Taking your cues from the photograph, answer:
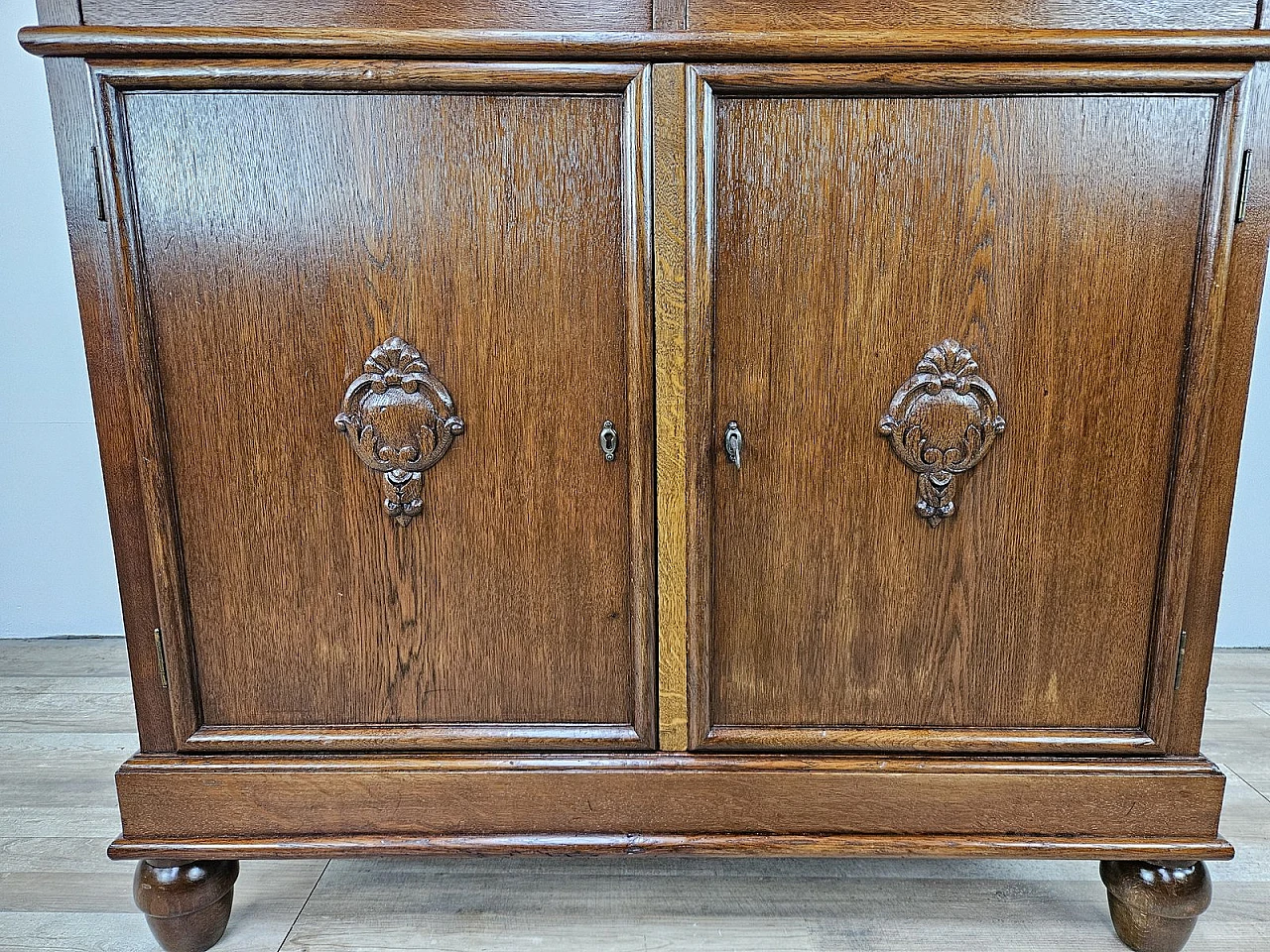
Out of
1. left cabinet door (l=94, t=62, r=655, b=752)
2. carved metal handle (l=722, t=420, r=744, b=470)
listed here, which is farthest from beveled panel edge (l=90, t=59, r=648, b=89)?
carved metal handle (l=722, t=420, r=744, b=470)

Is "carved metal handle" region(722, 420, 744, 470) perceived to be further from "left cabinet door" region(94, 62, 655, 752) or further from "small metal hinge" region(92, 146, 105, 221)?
"small metal hinge" region(92, 146, 105, 221)

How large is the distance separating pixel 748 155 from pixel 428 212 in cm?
36

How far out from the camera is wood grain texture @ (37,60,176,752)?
36.1 inches

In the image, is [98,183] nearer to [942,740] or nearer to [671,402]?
[671,402]

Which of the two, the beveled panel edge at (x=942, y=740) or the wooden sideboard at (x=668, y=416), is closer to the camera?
the wooden sideboard at (x=668, y=416)

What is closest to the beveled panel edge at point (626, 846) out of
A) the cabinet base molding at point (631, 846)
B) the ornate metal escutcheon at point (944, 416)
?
the cabinet base molding at point (631, 846)

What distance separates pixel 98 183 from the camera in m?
0.93

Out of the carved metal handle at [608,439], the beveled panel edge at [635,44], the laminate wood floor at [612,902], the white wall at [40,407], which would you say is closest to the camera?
the beveled panel edge at [635,44]

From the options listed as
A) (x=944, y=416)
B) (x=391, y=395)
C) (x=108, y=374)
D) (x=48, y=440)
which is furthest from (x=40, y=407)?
(x=944, y=416)

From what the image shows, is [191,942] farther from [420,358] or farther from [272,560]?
[420,358]

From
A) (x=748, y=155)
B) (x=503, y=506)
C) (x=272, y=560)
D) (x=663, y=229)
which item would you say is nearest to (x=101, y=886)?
(x=272, y=560)

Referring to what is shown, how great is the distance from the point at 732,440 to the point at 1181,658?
23.7 inches

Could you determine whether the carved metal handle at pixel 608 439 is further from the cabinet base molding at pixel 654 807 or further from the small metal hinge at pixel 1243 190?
the small metal hinge at pixel 1243 190

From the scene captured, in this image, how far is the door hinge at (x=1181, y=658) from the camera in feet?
3.35
